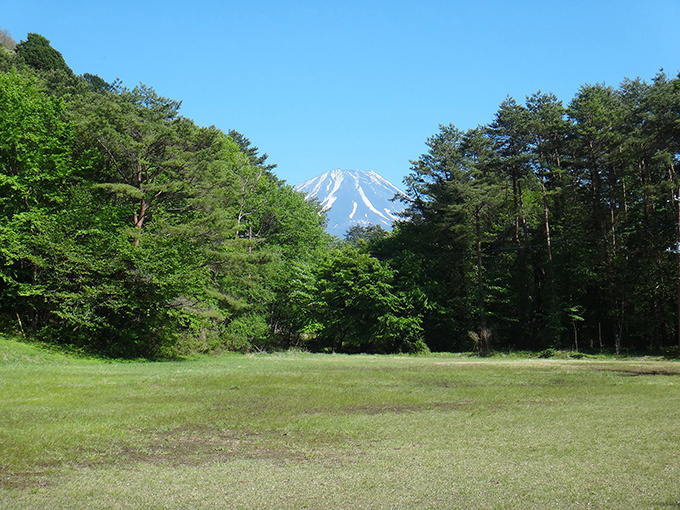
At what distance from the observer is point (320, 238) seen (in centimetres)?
5609

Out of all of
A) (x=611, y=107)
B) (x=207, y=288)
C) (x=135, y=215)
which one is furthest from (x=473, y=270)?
(x=135, y=215)

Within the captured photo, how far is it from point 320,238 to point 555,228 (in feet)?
74.4

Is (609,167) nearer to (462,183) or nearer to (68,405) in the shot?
(462,183)

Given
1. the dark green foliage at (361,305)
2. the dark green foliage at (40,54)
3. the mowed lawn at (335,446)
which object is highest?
the dark green foliage at (40,54)

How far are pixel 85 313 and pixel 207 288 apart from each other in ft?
29.4

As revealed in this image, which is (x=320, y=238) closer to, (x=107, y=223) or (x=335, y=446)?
(x=107, y=223)

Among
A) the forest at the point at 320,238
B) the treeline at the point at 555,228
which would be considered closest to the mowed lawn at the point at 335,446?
the forest at the point at 320,238

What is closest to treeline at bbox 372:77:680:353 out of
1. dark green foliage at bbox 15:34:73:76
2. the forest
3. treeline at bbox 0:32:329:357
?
the forest

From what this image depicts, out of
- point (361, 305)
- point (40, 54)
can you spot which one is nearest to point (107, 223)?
point (361, 305)

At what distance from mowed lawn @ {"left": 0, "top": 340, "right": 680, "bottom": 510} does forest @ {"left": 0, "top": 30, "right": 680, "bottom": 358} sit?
12879 mm

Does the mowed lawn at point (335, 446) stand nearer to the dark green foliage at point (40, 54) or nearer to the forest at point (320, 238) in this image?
the forest at point (320, 238)

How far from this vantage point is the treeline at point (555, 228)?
39938 millimetres

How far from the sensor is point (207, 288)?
115ft

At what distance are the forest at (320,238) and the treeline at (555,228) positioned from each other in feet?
0.59
